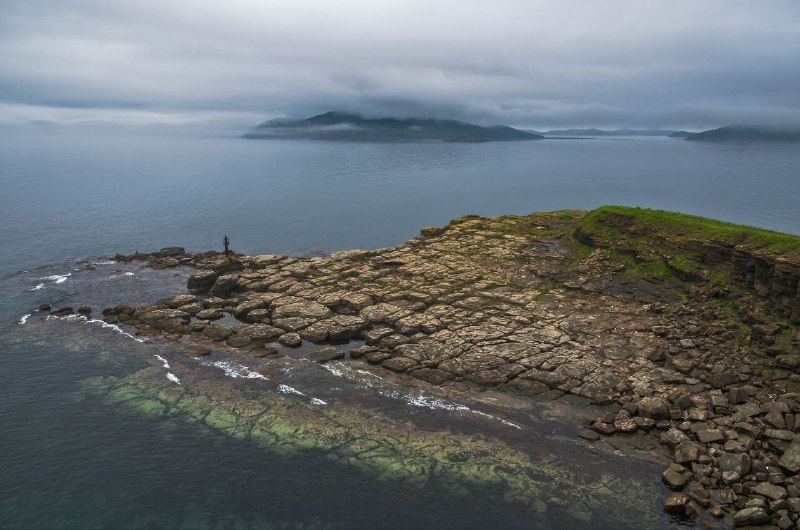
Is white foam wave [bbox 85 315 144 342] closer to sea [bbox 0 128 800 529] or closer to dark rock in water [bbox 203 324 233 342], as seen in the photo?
sea [bbox 0 128 800 529]

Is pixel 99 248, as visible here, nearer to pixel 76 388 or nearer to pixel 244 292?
pixel 244 292

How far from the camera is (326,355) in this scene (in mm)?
47375

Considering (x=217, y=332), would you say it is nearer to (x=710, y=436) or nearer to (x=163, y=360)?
(x=163, y=360)

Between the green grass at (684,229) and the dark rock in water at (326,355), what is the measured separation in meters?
37.7

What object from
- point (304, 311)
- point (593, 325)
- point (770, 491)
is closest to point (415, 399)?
point (593, 325)

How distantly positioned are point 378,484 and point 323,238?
82.3 m

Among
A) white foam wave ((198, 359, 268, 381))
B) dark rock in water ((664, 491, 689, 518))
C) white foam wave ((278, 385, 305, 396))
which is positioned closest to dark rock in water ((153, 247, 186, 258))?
white foam wave ((198, 359, 268, 381))

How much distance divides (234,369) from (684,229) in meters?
50.8

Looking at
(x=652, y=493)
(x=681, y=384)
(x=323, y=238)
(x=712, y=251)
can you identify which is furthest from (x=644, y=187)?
(x=652, y=493)

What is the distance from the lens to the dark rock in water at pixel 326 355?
154 feet

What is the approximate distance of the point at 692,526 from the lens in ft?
89.5

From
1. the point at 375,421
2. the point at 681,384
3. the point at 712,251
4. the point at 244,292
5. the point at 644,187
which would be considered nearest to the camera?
the point at 375,421

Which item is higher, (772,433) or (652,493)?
(772,433)

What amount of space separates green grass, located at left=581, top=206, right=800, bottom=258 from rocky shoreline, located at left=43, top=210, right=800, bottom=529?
0.37 m
